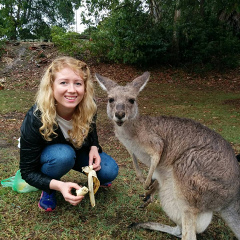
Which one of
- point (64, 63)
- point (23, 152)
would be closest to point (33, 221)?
point (23, 152)

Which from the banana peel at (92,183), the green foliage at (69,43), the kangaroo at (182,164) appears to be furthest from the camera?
the green foliage at (69,43)

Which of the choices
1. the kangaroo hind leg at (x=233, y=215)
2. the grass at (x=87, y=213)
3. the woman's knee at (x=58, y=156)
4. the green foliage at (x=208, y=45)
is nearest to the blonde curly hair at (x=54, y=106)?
the woman's knee at (x=58, y=156)

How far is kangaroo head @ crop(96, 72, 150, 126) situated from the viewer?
82.4 inches

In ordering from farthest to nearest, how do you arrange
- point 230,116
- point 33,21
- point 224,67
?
point 33,21, point 224,67, point 230,116

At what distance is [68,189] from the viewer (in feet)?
6.30

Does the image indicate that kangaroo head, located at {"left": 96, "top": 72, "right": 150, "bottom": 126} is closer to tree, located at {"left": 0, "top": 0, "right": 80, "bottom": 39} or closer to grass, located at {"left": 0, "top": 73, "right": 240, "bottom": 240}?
grass, located at {"left": 0, "top": 73, "right": 240, "bottom": 240}

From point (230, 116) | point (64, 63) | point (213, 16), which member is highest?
point (213, 16)

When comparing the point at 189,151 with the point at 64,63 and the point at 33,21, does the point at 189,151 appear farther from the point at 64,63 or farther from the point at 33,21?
the point at 33,21

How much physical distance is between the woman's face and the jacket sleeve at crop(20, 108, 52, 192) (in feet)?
0.85

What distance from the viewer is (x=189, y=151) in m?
2.01

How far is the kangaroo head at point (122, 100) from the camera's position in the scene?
2.09 meters

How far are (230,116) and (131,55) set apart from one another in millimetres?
5036

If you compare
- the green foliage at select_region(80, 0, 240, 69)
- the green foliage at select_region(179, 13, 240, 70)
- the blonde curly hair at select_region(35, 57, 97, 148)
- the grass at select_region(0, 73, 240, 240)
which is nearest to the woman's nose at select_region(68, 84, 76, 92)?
the blonde curly hair at select_region(35, 57, 97, 148)

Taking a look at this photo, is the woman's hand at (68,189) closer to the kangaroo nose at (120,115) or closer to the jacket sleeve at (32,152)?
the jacket sleeve at (32,152)
